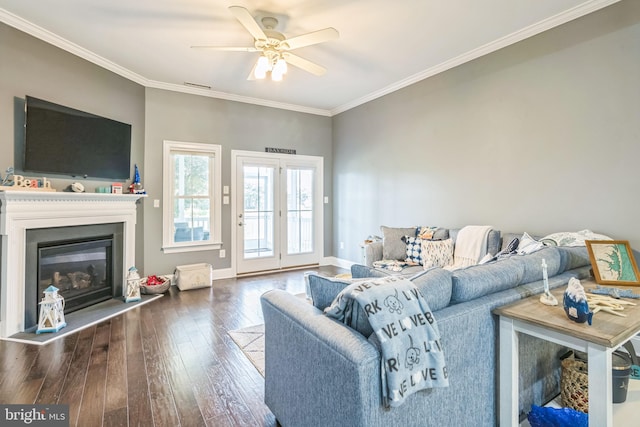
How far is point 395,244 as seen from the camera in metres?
3.88

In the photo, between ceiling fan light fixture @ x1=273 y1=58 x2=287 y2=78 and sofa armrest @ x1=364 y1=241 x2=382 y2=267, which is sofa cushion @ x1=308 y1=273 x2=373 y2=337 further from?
sofa armrest @ x1=364 y1=241 x2=382 y2=267

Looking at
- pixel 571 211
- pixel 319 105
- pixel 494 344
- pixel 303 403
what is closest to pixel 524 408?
pixel 494 344

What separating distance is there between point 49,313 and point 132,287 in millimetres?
947

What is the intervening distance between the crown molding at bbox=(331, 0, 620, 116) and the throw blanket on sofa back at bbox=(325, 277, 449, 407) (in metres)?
3.13

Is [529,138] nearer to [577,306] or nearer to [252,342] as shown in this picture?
[577,306]

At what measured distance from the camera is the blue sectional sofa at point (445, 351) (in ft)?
3.74

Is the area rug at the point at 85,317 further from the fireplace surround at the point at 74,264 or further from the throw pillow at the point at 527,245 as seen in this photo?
the throw pillow at the point at 527,245

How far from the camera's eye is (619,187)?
2.58m

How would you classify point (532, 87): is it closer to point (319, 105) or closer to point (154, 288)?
point (319, 105)

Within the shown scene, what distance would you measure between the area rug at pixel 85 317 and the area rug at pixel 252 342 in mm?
1456

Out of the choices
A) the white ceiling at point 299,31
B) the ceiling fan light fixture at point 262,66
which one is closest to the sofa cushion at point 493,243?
the white ceiling at point 299,31

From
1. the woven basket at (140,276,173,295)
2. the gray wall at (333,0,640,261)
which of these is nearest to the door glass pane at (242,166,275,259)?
the woven basket at (140,276,173,295)

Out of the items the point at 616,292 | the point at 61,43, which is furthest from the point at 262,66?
the point at 616,292

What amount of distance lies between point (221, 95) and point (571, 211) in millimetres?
4724
